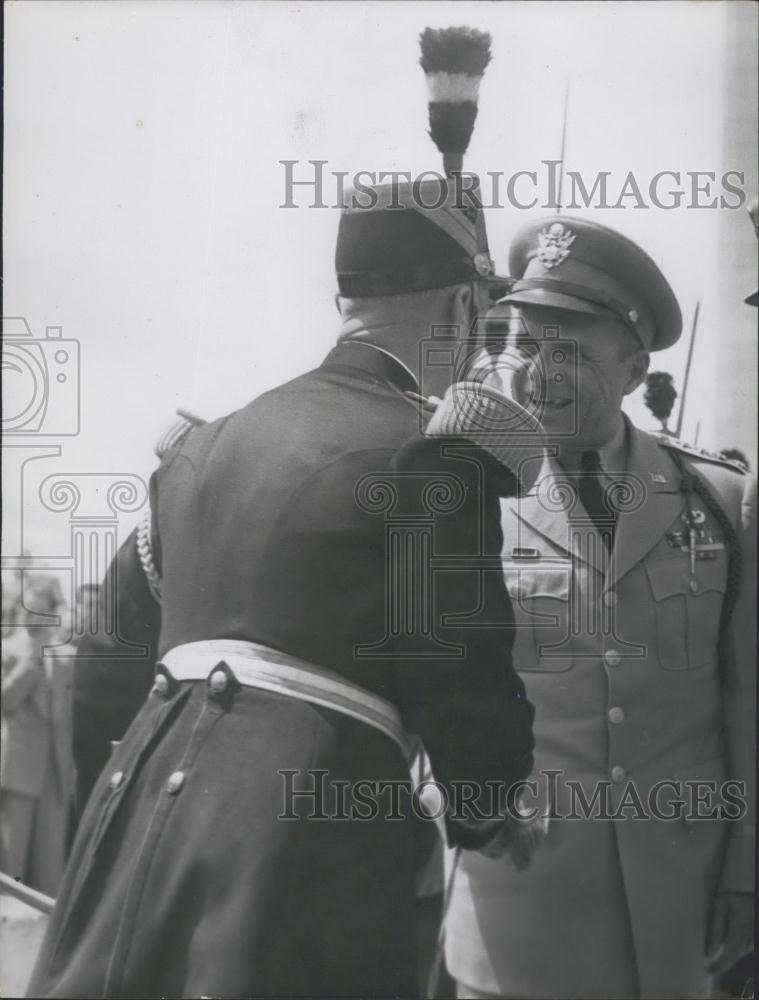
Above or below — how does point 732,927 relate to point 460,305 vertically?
below

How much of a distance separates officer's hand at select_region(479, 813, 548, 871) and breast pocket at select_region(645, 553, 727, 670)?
0.35 meters

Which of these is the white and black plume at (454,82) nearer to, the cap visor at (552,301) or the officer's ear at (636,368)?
the cap visor at (552,301)

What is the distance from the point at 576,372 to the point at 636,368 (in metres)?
0.12

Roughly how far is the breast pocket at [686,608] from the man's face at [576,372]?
0.26m

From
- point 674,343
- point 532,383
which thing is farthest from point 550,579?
point 674,343

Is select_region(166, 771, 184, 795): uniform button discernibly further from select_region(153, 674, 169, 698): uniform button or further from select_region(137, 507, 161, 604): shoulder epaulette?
select_region(137, 507, 161, 604): shoulder epaulette

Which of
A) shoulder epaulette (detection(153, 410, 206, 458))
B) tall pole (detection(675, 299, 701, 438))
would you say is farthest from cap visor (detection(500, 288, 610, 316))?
shoulder epaulette (detection(153, 410, 206, 458))

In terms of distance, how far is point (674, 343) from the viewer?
79.8 inches

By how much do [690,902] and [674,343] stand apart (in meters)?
0.97

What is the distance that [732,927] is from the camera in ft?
6.57

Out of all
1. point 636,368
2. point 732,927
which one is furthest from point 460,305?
point 732,927

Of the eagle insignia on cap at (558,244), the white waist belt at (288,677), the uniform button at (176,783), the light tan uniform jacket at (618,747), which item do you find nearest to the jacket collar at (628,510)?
the light tan uniform jacket at (618,747)

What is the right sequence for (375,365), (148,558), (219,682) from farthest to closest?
(148,558), (375,365), (219,682)

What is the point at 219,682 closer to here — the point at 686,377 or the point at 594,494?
the point at 594,494
